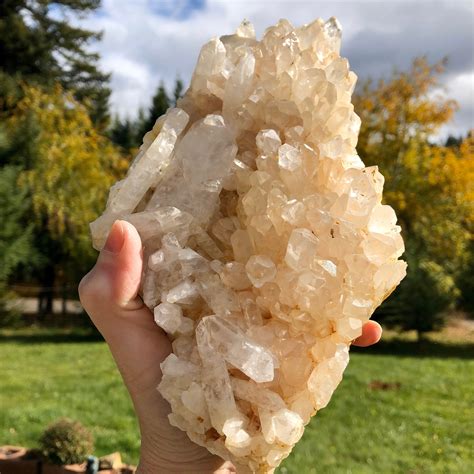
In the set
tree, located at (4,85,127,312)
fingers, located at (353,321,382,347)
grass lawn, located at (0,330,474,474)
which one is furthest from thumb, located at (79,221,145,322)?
tree, located at (4,85,127,312)

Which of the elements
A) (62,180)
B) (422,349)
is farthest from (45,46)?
(422,349)

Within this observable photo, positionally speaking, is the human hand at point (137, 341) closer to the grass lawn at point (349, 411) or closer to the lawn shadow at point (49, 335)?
the grass lawn at point (349, 411)

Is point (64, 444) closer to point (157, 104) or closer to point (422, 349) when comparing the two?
point (422, 349)

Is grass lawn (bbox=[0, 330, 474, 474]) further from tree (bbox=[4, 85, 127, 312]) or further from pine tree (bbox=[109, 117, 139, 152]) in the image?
pine tree (bbox=[109, 117, 139, 152])

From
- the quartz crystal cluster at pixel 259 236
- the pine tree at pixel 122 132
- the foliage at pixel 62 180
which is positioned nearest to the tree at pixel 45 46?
the foliage at pixel 62 180

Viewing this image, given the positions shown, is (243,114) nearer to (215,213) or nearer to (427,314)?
(215,213)

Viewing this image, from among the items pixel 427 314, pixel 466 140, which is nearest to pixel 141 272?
pixel 427 314
